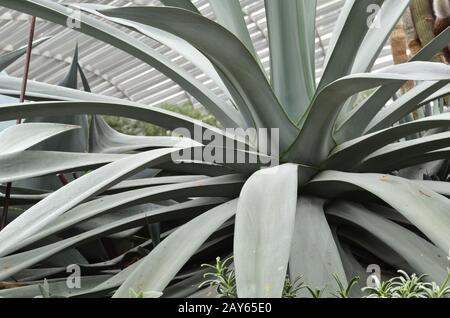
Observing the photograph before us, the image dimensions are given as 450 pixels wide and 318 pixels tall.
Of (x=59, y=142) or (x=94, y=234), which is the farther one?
(x=59, y=142)

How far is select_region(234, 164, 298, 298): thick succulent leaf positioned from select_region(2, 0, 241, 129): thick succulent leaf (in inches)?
18.0

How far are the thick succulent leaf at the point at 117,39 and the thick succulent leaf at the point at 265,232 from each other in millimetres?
457

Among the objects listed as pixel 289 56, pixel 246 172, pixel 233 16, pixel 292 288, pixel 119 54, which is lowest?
pixel 292 288

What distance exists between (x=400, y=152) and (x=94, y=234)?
1.99 feet

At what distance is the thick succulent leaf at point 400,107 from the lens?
1369 mm

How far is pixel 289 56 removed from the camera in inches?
56.2

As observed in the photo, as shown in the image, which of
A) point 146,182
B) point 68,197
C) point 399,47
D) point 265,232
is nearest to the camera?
point 265,232

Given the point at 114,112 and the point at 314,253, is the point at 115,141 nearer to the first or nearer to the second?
the point at 114,112

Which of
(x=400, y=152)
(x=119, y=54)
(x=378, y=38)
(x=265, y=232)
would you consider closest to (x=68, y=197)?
(x=265, y=232)

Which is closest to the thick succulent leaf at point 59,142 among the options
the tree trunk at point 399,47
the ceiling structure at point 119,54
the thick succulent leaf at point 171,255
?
the thick succulent leaf at point 171,255

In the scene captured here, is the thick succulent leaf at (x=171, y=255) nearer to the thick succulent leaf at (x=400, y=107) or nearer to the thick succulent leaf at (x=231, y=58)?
the thick succulent leaf at (x=231, y=58)

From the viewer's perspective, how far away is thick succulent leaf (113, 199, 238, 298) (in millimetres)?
913
